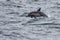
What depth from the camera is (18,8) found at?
1828 cm

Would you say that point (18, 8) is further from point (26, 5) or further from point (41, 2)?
point (41, 2)

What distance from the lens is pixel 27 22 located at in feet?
49.5

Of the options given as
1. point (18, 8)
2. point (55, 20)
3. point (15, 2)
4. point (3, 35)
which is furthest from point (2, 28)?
point (15, 2)

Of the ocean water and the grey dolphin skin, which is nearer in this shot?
the ocean water

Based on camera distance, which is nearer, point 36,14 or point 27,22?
point 27,22

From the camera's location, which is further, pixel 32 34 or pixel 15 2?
pixel 15 2

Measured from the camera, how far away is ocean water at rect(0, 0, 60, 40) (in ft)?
A: 42.9

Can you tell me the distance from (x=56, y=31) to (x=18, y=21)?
2.47 metres

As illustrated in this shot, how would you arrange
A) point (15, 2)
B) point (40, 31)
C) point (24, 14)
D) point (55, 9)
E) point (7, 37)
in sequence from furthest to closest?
point (15, 2), point (55, 9), point (24, 14), point (40, 31), point (7, 37)

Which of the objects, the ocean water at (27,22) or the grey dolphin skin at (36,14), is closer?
the ocean water at (27,22)

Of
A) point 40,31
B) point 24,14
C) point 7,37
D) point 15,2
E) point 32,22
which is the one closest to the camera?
point 7,37

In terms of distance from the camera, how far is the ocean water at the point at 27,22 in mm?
13086

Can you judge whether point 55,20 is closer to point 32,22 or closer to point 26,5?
point 32,22

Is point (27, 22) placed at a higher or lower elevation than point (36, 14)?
lower
